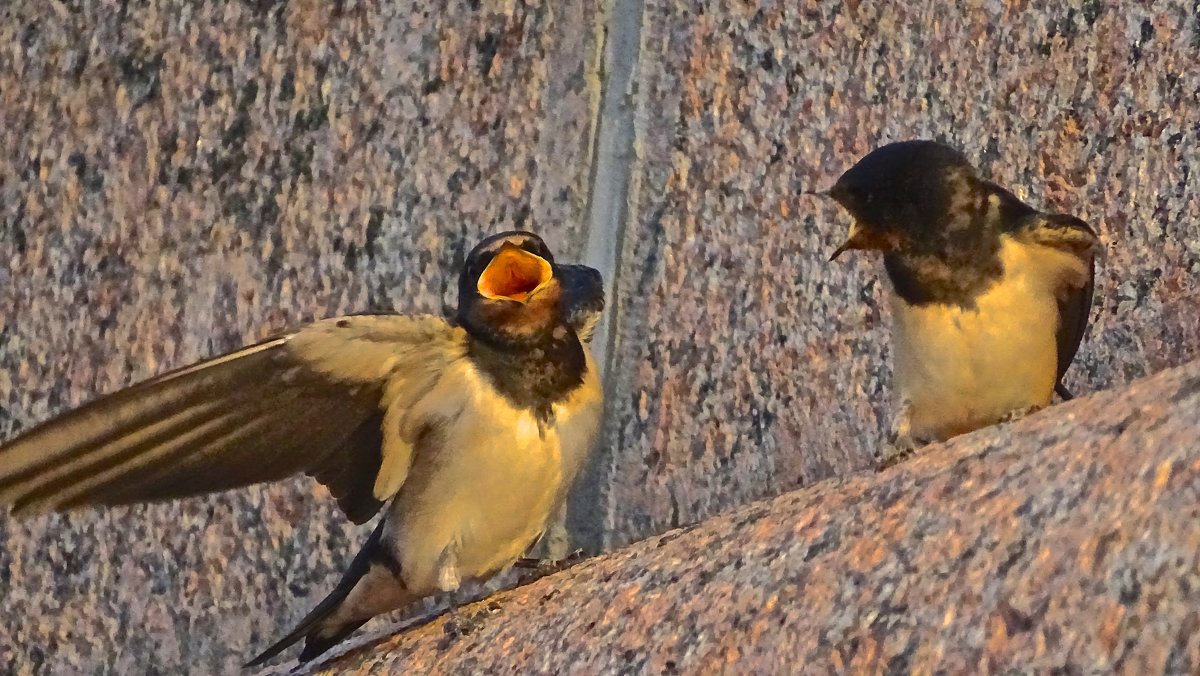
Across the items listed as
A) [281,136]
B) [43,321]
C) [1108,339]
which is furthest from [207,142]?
[1108,339]

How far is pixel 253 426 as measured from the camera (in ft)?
3.50

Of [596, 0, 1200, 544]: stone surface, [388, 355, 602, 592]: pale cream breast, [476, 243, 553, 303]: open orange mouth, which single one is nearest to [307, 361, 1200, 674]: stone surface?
[388, 355, 602, 592]: pale cream breast

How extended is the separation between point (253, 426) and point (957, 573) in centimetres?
64

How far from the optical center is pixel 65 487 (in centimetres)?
99

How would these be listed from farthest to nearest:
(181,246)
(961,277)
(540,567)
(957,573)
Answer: (181,246) < (540,567) < (961,277) < (957,573)

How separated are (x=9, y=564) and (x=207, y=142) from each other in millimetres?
492

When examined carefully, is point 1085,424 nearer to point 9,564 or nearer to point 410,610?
point 410,610

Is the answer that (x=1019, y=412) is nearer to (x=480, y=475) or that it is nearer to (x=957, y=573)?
(x=480, y=475)

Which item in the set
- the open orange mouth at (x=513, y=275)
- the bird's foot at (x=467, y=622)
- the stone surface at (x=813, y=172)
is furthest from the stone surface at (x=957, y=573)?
the stone surface at (x=813, y=172)

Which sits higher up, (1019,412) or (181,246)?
(181,246)

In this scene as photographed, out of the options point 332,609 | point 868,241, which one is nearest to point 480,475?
point 332,609

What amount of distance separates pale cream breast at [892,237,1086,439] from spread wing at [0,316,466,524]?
1.29 feet

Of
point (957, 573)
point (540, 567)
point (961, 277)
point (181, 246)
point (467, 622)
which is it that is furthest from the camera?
point (181, 246)

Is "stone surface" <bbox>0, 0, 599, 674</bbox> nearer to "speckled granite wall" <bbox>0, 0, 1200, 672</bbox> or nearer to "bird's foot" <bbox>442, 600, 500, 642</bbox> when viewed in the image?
Result: "speckled granite wall" <bbox>0, 0, 1200, 672</bbox>
